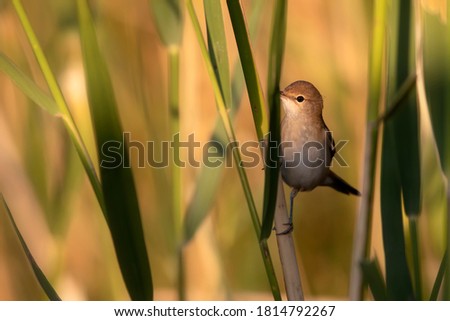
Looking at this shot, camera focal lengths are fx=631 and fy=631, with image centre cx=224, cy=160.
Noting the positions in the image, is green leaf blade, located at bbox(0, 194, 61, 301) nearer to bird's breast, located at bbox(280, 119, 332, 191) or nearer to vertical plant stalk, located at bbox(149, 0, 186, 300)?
vertical plant stalk, located at bbox(149, 0, 186, 300)

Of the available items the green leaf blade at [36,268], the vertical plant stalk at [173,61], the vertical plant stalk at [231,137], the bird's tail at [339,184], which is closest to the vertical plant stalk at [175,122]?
the vertical plant stalk at [173,61]

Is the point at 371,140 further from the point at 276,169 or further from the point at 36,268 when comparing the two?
the point at 36,268

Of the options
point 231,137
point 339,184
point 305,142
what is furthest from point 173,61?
point 339,184

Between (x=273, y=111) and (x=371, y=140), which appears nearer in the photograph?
(x=273, y=111)

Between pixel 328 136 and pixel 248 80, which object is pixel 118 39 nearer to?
pixel 328 136

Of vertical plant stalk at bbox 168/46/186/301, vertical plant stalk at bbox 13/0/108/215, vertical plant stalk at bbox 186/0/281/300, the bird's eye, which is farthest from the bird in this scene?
vertical plant stalk at bbox 13/0/108/215
